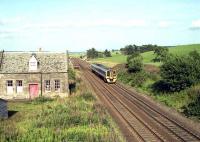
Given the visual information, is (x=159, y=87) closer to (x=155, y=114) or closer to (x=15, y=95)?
(x=155, y=114)

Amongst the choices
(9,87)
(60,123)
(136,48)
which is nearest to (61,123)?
(60,123)

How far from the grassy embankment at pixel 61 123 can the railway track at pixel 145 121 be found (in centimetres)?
140

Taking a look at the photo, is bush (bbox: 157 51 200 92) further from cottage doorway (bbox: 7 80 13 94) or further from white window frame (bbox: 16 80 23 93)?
cottage doorway (bbox: 7 80 13 94)

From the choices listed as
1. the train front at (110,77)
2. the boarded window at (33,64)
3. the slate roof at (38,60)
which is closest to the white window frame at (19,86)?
the slate roof at (38,60)

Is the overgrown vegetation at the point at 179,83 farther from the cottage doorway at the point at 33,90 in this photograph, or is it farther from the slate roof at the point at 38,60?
the cottage doorway at the point at 33,90

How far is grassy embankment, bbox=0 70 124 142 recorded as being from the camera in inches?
971

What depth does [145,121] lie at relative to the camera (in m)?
31.3

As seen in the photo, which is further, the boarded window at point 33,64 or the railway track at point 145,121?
the boarded window at point 33,64

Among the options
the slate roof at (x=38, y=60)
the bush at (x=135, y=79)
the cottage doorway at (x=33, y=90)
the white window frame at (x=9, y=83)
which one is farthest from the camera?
the bush at (x=135, y=79)

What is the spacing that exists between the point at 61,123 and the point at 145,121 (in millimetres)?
7230

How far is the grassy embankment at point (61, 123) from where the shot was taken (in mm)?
24656

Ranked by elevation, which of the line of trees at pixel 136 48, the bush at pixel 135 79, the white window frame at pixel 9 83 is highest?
the line of trees at pixel 136 48

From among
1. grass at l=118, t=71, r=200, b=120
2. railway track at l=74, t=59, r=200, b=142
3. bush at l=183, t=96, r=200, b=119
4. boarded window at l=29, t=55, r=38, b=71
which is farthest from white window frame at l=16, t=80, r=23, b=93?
bush at l=183, t=96, r=200, b=119

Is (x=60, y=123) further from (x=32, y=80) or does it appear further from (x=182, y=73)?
(x=182, y=73)
